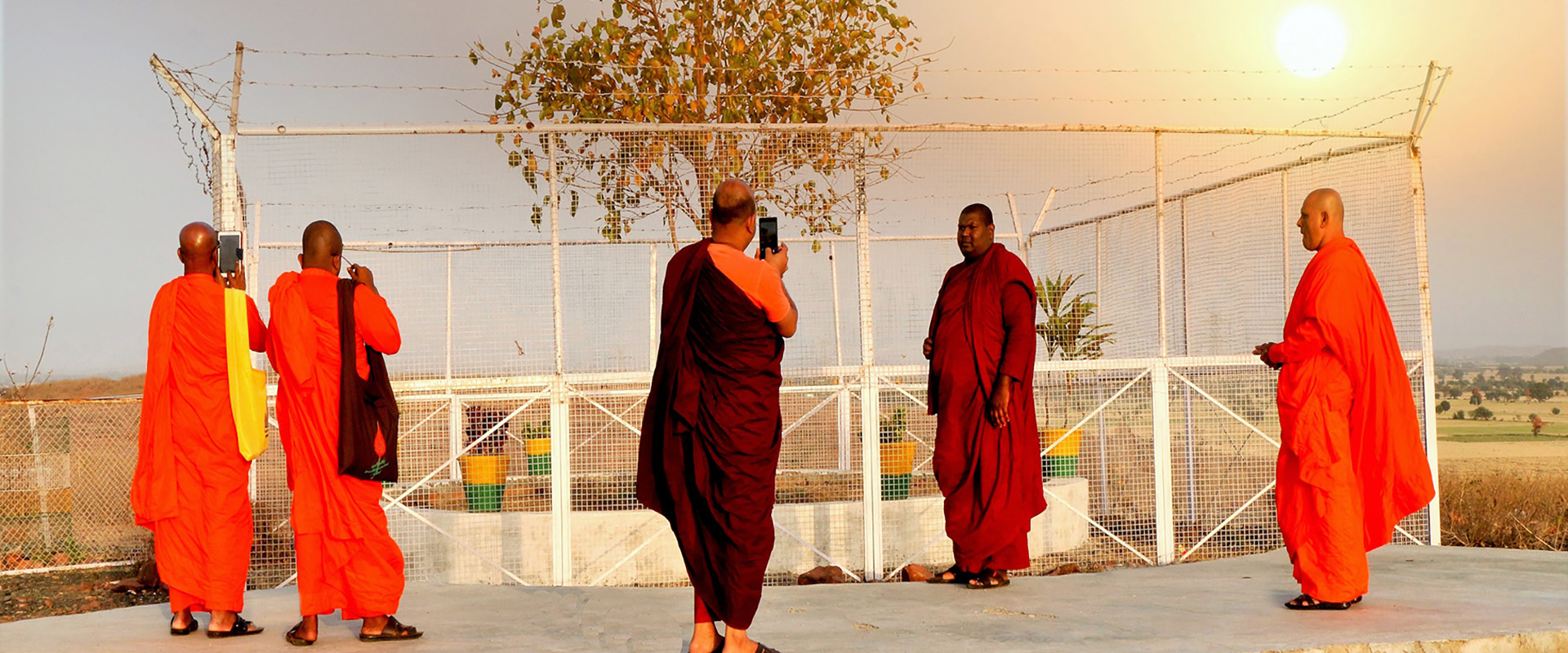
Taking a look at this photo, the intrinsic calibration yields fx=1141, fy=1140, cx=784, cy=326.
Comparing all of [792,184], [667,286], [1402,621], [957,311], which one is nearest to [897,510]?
[957,311]

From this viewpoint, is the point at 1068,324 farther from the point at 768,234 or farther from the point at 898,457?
the point at 768,234

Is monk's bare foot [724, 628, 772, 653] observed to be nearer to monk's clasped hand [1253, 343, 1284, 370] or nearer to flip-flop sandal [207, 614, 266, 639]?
flip-flop sandal [207, 614, 266, 639]

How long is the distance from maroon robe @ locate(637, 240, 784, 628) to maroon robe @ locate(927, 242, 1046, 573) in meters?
→ 2.16

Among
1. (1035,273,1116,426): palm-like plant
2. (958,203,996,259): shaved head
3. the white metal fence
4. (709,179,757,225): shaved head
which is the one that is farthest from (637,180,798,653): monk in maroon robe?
(1035,273,1116,426): palm-like plant

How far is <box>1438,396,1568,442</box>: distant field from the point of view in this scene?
18.2 meters

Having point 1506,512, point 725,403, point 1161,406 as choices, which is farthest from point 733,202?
point 1506,512

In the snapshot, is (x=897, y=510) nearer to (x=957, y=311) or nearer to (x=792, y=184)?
(x=957, y=311)

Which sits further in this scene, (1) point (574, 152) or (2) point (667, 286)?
(1) point (574, 152)

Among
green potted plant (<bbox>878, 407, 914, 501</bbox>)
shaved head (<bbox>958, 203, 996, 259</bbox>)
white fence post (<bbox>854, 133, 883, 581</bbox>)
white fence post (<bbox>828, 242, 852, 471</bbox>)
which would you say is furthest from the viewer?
white fence post (<bbox>828, 242, 852, 471</bbox>)

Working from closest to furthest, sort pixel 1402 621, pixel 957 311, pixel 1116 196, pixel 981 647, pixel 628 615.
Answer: pixel 981 647 → pixel 1402 621 → pixel 628 615 → pixel 957 311 → pixel 1116 196

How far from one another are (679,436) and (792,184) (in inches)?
224

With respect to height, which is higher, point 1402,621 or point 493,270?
point 493,270

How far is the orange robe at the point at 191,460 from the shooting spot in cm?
501

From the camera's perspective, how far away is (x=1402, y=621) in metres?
5.19
